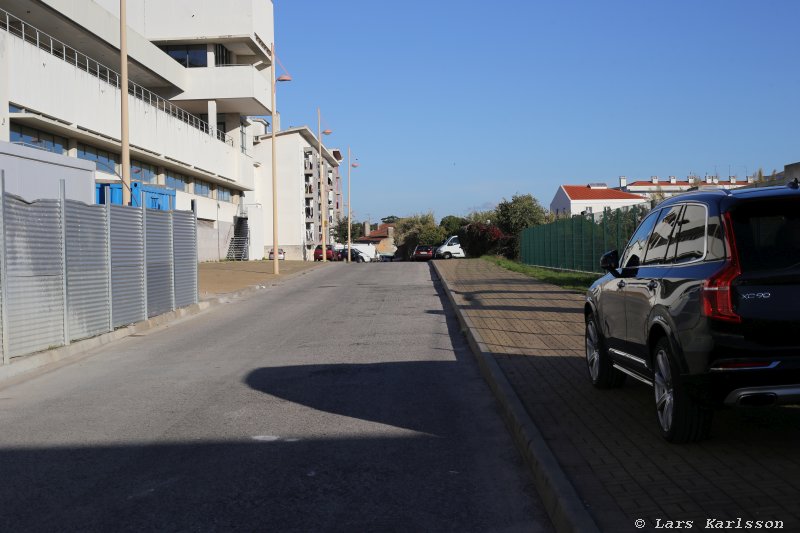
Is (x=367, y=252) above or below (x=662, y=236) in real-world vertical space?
below

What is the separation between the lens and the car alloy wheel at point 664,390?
18.9ft

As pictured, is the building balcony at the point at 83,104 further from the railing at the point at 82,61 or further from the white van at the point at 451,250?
the white van at the point at 451,250

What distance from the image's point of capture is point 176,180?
144ft

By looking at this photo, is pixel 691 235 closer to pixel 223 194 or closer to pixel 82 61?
pixel 82 61

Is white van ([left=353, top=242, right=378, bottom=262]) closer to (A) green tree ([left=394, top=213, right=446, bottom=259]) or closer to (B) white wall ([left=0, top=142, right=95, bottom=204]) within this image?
(A) green tree ([left=394, top=213, right=446, bottom=259])

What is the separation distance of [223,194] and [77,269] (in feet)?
135

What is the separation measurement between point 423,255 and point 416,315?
149ft

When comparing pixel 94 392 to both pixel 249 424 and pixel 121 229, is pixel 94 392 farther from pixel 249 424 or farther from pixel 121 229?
pixel 121 229

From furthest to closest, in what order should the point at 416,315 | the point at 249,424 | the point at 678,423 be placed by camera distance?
the point at 416,315
the point at 249,424
the point at 678,423

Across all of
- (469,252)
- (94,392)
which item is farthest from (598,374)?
(469,252)

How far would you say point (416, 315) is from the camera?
57.5 feet

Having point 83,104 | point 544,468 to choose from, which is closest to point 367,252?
point 83,104

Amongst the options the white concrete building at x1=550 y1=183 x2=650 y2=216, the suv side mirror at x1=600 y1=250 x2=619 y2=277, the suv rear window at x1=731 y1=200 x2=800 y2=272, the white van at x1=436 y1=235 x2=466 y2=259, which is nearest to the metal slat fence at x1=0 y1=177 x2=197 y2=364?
Answer: the suv side mirror at x1=600 y1=250 x2=619 y2=277

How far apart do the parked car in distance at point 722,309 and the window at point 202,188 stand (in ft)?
143
